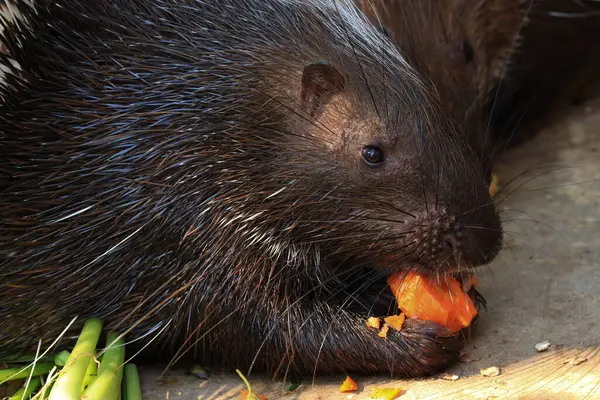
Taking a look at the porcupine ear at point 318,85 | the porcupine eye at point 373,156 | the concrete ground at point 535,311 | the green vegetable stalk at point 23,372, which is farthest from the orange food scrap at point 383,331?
the green vegetable stalk at point 23,372

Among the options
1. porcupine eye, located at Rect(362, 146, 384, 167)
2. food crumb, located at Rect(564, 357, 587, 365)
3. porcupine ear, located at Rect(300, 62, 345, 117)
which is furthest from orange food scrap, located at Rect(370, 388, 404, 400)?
porcupine ear, located at Rect(300, 62, 345, 117)

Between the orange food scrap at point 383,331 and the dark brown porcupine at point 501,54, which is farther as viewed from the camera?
the dark brown porcupine at point 501,54

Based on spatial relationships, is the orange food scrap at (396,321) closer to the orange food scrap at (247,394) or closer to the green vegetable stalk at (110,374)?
the orange food scrap at (247,394)

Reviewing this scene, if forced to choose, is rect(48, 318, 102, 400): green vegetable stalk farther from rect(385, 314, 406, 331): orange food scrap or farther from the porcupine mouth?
rect(385, 314, 406, 331): orange food scrap

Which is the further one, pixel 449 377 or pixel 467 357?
pixel 467 357

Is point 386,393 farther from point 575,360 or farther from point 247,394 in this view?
point 575,360

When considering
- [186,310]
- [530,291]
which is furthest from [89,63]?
[530,291]

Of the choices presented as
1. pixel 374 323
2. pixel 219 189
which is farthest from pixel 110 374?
pixel 374 323
